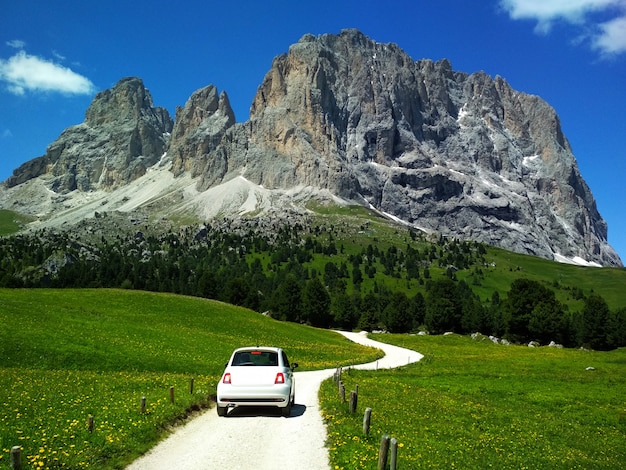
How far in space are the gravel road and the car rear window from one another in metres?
2.49

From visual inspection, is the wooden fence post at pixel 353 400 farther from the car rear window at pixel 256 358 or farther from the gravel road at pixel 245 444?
the car rear window at pixel 256 358

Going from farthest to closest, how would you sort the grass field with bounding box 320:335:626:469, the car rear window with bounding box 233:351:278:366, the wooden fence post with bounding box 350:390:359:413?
the car rear window with bounding box 233:351:278:366 < the wooden fence post with bounding box 350:390:359:413 < the grass field with bounding box 320:335:626:469

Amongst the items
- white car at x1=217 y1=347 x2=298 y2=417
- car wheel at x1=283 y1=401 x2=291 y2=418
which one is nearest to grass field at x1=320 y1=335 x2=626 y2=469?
car wheel at x1=283 y1=401 x2=291 y2=418

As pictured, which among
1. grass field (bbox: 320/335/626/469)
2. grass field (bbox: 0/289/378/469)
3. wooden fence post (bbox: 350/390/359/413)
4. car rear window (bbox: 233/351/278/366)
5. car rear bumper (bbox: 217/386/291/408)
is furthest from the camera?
car rear window (bbox: 233/351/278/366)

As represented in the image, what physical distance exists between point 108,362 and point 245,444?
25851 millimetres

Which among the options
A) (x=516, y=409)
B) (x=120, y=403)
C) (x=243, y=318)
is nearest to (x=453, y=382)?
(x=516, y=409)

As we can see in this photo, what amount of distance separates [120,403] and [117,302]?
54698 mm

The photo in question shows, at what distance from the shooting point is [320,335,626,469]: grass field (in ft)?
55.7

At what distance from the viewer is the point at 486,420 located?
25031 mm

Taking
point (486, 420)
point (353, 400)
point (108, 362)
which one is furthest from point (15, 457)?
point (108, 362)

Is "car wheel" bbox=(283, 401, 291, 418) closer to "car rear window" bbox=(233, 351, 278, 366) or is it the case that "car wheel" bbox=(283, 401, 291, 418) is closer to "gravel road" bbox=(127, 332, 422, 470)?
"gravel road" bbox=(127, 332, 422, 470)

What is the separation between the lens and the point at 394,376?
148ft

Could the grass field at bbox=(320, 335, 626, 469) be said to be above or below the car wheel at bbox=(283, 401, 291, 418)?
below

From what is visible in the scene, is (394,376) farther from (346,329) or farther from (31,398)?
(346,329)
